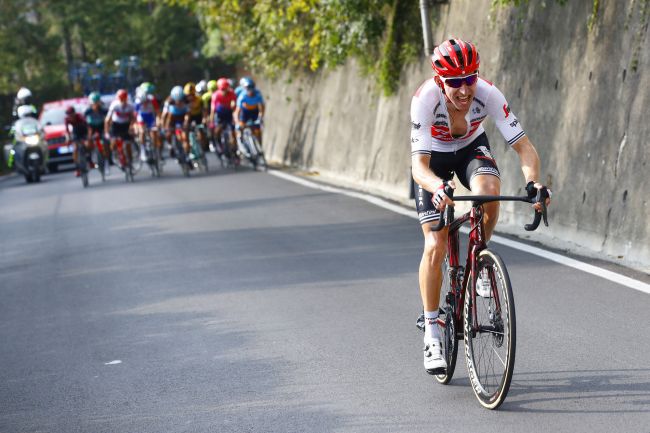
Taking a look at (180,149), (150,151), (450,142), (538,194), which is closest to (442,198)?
(538,194)

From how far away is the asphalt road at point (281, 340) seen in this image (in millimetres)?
6223

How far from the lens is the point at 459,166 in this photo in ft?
22.2

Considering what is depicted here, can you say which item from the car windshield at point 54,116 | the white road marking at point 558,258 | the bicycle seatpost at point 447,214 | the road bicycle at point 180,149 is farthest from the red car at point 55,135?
the bicycle seatpost at point 447,214

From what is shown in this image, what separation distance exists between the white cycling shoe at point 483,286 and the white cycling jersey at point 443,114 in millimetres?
741

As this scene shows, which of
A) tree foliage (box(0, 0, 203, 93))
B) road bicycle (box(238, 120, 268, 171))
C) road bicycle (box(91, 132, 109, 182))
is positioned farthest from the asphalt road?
tree foliage (box(0, 0, 203, 93))

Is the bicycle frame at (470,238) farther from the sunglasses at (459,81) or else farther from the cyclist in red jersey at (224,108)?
the cyclist in red jersey at (224,108)

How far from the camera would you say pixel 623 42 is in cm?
1098

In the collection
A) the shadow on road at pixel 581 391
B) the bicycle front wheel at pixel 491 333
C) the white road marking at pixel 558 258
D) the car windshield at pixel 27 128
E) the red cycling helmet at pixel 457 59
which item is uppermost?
the red cycling helmet at pixel 457 59

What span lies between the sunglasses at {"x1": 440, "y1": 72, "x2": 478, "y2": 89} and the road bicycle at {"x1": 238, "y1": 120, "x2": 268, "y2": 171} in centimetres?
1998

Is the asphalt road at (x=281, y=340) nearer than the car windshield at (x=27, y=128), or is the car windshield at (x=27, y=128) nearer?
the asphalt road at (x=281, y=340)

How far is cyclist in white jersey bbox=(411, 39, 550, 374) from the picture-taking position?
6.11 meters

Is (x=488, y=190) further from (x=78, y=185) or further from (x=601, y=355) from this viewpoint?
(x=78, y=185)

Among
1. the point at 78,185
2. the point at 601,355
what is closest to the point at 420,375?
the point at 601,355

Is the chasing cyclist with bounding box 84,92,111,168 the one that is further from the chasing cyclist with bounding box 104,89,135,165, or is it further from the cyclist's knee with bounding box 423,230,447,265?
the cyclist's knee with bounding box 423,230,447,265
